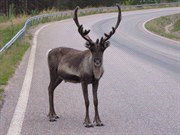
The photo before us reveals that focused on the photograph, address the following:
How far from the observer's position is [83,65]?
6906mm

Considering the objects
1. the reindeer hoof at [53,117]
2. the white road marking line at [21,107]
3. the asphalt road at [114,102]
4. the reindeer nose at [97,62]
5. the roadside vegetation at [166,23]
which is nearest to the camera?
the reindeer nose at [97,62]

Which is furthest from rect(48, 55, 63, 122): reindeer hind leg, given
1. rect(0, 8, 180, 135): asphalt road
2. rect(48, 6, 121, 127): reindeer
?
rect(0, 8, 180, 135): asphalt road

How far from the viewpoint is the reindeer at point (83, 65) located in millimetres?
6617

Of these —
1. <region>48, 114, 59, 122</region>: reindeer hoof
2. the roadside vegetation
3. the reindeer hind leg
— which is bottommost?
the roadside vegetation

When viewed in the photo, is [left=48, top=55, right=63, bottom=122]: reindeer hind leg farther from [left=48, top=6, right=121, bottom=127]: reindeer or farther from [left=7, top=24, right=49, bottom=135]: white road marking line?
[left=7, top=24, right=49, bottom=135]: white road marking line

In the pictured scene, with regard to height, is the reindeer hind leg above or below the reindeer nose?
below

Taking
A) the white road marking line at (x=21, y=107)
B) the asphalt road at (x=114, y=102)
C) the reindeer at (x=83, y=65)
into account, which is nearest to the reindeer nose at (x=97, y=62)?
the reindeer at (x=83, y=65)

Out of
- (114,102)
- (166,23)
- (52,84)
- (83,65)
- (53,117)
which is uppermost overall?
(83,65)

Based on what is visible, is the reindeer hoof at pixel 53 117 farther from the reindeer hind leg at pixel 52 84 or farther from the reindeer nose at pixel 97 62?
the reindeer nose at pixel 97 62

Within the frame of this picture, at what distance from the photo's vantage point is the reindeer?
6.62 meters

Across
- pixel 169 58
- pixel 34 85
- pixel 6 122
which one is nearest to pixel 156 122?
pixel 6 122

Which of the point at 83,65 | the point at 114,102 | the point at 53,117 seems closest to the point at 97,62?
the point at 83,65

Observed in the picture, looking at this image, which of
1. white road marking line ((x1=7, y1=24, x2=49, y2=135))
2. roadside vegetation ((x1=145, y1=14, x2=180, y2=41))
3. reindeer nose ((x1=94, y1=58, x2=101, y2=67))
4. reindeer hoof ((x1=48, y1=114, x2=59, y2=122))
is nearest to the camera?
reindeer nose ((x1=94, y1=58, x2=101, y2=67))

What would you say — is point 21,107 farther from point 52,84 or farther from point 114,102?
point 114,102
